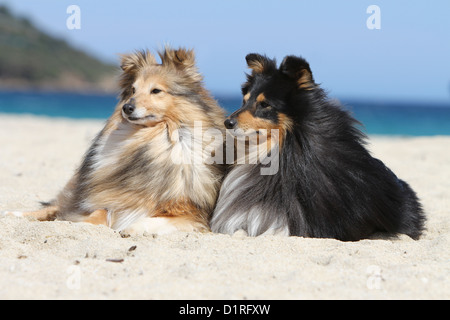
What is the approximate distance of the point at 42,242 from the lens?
4.17 meters

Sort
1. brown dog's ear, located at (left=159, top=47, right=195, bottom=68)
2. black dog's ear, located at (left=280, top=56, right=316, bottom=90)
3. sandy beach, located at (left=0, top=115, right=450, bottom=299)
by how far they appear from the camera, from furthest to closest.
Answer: brown dog's ear, located at (left=159, top=47, right=195, bottom=68), black dog's ear, located at (left=280, top=56, right=316, bottom=90), sandy beach, located at (left=0, top=115, right=450, bottom=299)

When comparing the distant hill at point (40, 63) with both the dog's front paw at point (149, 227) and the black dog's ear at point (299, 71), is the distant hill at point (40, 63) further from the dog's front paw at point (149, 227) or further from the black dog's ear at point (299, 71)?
the black dog's ear at point (299, 71)

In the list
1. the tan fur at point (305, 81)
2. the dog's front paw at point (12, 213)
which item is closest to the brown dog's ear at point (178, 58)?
the tan fur at point (305, 81)

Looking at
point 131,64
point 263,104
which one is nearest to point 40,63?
point 131,64

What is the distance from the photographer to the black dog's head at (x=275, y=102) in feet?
14.5

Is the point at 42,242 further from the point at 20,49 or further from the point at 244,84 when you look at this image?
the point at 20,49

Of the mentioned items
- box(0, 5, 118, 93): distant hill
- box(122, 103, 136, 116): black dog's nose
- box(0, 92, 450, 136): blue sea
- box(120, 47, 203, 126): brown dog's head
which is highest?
box(0, 5, 118, 93): distant hill

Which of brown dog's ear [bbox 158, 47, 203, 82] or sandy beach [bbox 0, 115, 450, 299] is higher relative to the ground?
brown dog's ear [bbox 158, 47, 203, 82]

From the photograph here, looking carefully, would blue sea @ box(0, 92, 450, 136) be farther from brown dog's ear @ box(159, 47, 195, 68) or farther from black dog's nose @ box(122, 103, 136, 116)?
black dog's nose @ box(122, 103, 136, 116)

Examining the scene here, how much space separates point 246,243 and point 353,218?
3.05 feet

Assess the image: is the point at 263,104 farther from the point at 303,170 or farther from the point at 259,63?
the point at 303,170

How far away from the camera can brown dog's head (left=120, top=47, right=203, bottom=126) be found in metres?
4.77

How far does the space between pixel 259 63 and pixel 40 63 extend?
246 feet

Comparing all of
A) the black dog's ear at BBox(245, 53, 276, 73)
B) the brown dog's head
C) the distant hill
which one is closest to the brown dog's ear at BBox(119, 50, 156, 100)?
the brown dog's head
